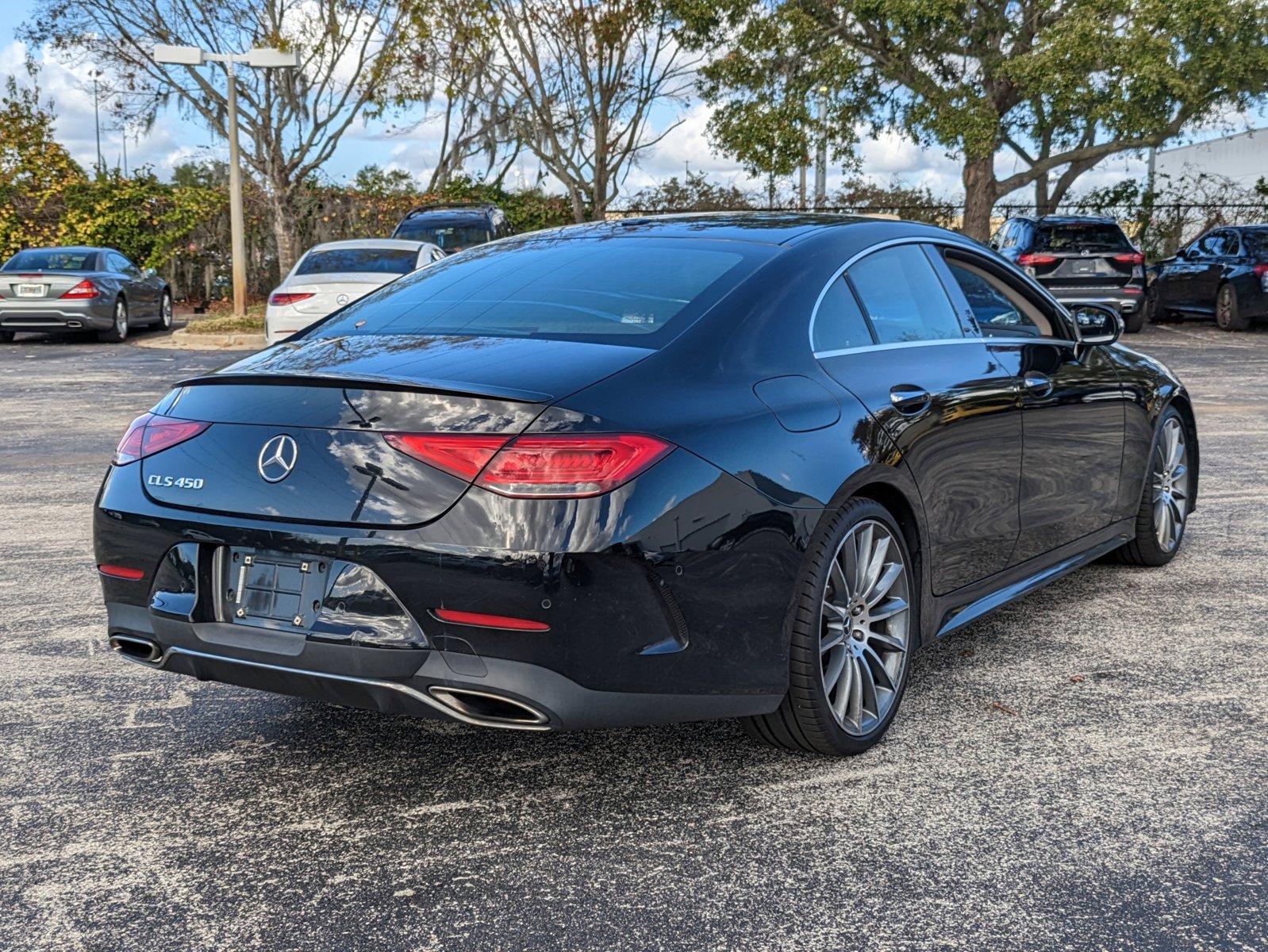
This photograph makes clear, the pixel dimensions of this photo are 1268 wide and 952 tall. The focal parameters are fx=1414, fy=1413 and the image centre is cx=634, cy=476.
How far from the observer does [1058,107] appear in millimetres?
22641

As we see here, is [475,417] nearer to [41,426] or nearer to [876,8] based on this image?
[41,426]

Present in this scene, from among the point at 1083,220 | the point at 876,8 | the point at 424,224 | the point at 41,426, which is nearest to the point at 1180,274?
the point at 1083,220

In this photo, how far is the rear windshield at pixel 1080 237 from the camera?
20625 millimetres

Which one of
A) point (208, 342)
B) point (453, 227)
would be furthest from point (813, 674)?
point (453, 227)

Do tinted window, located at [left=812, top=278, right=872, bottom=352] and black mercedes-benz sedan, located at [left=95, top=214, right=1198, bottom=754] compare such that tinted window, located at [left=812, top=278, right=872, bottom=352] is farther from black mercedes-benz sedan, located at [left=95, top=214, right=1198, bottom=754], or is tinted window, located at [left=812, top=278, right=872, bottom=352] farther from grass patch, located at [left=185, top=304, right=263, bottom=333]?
grass patch, located at [left=185, top=304, right=263, bottom=333]

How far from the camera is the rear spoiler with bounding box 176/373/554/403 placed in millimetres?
3408

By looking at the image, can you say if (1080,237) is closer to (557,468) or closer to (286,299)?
(286,299)

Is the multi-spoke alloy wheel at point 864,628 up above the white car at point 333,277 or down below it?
below

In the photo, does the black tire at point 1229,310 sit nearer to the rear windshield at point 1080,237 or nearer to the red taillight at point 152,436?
the rear windshield at point 1080,237

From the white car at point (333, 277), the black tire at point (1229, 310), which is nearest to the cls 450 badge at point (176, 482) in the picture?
the white car at point (333, 277)

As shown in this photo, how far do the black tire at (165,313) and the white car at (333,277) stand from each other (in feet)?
28.6

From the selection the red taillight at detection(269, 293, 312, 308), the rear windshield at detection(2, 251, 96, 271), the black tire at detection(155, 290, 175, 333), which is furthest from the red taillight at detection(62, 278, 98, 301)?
the red taillight at detection(269, 293, 312, 308)

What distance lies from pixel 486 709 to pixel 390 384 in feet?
2.73

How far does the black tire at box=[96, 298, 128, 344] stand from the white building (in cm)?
3051
